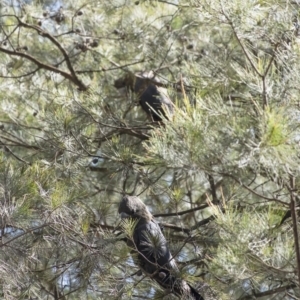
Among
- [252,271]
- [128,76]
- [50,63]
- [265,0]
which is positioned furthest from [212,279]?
[50,63]

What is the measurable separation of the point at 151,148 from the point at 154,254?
0.56 m

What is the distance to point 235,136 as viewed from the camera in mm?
2131

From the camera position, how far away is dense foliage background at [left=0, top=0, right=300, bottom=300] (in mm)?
2207

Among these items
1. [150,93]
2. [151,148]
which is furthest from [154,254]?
[150,93]

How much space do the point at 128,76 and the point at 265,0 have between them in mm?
1544

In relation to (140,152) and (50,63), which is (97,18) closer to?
(50,63)

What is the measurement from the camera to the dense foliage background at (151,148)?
221cm

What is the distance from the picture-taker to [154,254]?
269 centimetres

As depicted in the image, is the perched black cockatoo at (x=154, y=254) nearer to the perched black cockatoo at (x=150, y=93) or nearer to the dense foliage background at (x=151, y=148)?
the dense foliage background at (x=151, y=148)

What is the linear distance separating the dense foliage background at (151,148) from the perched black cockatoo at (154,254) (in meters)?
0.04

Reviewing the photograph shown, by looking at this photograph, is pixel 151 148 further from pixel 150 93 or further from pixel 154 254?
pixel 150 93

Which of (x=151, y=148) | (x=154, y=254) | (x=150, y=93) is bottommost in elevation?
(x=154, y=254)

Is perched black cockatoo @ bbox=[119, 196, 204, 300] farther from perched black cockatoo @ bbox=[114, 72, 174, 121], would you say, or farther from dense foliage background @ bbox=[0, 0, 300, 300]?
perched black cockatoo @ bbox=[114, 72, 174, 121]

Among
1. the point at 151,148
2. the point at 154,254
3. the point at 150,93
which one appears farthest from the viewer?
the point at 150,93
